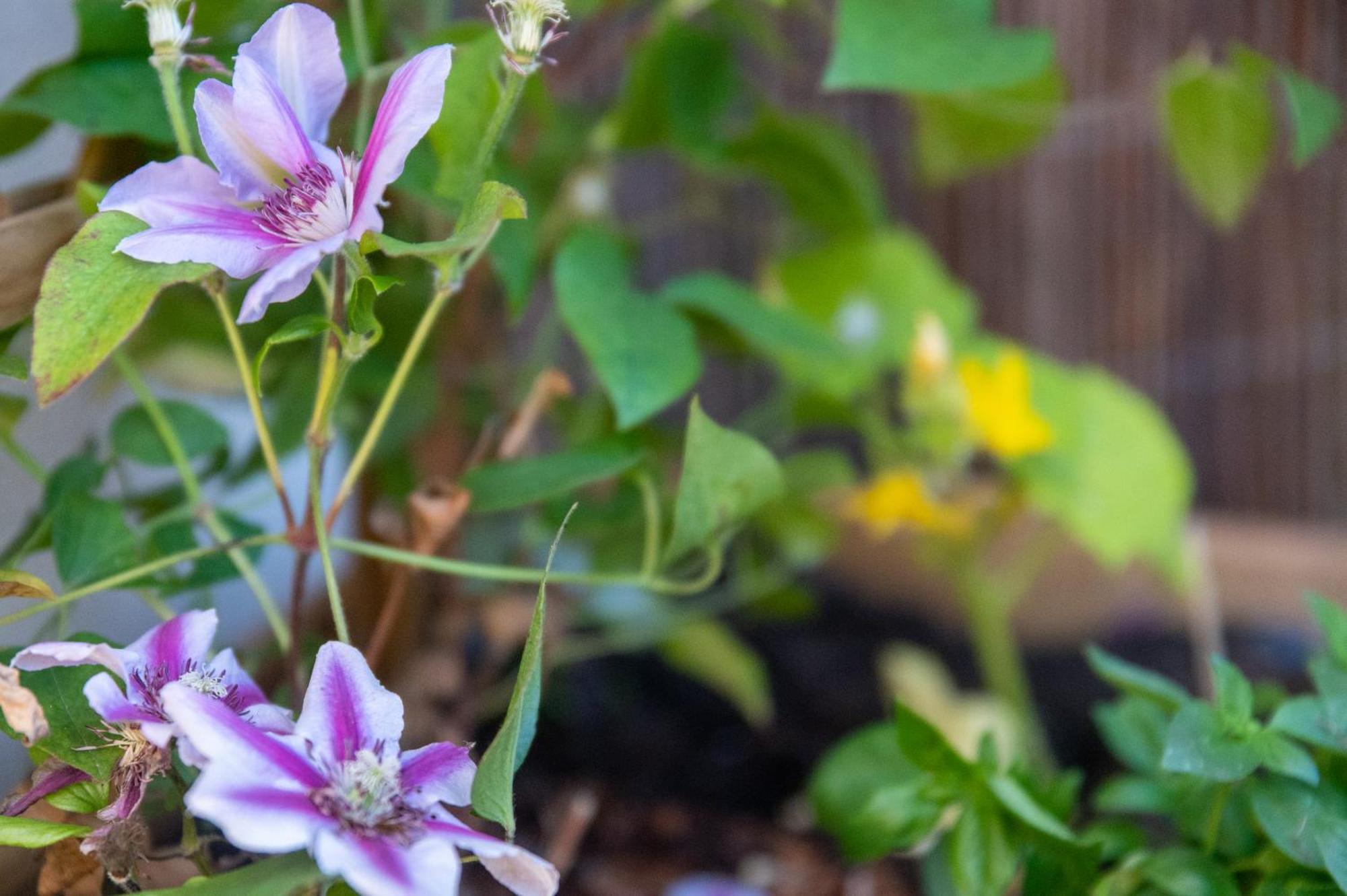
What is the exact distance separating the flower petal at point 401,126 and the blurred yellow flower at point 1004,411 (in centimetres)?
52

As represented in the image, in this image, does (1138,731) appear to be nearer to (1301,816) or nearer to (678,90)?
(1301,816)

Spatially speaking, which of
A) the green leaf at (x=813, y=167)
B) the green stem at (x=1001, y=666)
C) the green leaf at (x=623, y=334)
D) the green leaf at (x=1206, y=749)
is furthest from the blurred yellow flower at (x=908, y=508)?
the green leaf at (x=1206, y=749)

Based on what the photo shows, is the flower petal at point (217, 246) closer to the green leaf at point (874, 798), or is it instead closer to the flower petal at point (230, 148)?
the flower petal at point (230, 148)

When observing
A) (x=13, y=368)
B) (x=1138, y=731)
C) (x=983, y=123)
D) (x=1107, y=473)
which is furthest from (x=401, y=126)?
(x=1107, y=473)

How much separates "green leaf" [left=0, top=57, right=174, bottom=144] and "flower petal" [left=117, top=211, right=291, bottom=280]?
10 cm

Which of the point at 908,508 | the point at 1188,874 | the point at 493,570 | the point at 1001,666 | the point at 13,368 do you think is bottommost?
the point at 1001,666

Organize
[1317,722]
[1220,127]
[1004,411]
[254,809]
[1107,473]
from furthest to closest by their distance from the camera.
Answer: [1107,473], [1004,411], [1220,127], [1317,722], [254,809]

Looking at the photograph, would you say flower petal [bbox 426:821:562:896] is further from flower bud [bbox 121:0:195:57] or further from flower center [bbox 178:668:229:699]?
flower bud [bbox 121:0:195:57]

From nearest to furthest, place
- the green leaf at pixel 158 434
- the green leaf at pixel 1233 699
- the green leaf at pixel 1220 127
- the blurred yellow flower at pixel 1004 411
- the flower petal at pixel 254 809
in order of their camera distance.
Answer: the flower petal at pixel 254 809 < the green leaf at pixel 1233 699 < the green leaf at pixel 158 434 < the green leaf at pixel 1220 127 < the blurred yellow flower at pixel 1004 411

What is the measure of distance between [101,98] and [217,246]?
0.15 meters

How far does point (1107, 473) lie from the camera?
83 cm

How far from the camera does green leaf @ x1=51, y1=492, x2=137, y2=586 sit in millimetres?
344

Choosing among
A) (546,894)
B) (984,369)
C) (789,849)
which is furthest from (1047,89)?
(546,894)

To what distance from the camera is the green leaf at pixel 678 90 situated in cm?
61
